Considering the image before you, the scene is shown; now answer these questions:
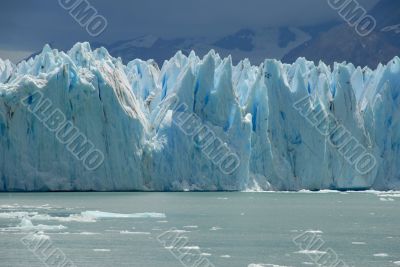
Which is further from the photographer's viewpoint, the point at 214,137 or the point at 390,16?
the point at 390,16

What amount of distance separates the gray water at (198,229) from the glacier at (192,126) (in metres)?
2.26

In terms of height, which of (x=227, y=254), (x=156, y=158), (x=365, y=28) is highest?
(x=365, y=28)

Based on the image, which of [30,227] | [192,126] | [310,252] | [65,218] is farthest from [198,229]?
[192,126]

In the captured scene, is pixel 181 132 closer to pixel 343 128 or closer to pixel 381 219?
pixel 343 128

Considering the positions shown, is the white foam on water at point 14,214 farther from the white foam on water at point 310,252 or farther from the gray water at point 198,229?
the white foam on water at point 310,252

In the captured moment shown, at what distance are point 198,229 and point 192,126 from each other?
21030 mm

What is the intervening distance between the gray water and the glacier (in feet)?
7.41

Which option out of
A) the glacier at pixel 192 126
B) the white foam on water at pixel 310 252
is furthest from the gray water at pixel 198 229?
the glacier at pixel 192 126

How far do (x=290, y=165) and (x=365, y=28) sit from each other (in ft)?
307

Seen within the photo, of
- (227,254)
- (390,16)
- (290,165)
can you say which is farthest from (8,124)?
(390,16)

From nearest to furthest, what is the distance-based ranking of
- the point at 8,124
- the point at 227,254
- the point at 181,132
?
the point at 227,254 < the point at 8,124 < the point at 181,132

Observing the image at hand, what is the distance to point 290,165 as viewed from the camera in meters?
54.3

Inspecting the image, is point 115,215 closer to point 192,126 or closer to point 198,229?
point 198,229

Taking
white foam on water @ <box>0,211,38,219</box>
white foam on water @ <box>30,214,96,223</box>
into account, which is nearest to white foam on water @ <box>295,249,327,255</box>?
white foam on water @ <box>30,214,96,223</box>
